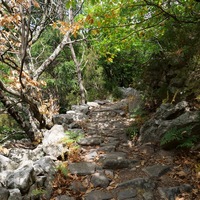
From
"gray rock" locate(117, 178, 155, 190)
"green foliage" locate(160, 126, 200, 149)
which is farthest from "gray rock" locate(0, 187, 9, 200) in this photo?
"green foliage" locate(160, 126, 200, 149)

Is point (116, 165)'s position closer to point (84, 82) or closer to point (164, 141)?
point (164, 141)

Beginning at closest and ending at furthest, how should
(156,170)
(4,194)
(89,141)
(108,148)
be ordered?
(4,194) < (156,170) < (108,148) < (89,141)

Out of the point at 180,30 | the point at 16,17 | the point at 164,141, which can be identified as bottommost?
the point at 164,141

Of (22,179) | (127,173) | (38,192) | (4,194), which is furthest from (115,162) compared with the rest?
(4,194)

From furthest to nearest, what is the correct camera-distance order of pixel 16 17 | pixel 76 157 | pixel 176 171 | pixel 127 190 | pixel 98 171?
pixel 16 17, pixel 76 157, pixel 98 171, pixel 176 171, pixel 127 190

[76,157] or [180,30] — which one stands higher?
[180,30]

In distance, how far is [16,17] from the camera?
5.61 metres

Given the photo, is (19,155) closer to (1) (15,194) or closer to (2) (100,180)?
(1) (15,194)

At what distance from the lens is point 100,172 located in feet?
15.3

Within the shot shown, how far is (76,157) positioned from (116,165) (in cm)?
104

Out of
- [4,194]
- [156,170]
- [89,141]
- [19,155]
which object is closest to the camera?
[4,194]

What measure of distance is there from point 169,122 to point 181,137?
75 centimetres

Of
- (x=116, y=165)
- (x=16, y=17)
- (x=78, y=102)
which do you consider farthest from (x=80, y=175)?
(x=78, y=102)

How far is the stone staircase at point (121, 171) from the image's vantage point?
3840mm
